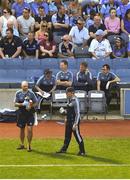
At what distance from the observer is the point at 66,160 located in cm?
1398

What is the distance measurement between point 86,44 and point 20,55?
2.65 m

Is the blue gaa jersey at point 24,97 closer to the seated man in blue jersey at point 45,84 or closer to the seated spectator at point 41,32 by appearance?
the seated man in blue jersey at point 45,84

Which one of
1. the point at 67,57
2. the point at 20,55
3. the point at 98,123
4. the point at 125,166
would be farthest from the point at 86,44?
the point at 125,166

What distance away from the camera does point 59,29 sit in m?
22.8

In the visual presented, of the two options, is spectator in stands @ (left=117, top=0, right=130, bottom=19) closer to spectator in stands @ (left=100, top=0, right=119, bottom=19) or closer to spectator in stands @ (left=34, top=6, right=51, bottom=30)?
spectator in stands @ (left=100, top=0, right=119, bottom=19)

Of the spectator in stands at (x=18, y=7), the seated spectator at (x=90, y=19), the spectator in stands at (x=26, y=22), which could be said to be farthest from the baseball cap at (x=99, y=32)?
the spectator in stands at (x=18, y=7)

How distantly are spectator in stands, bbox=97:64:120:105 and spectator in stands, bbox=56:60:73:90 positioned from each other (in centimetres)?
106

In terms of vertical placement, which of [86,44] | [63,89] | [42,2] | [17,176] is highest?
[42,2]

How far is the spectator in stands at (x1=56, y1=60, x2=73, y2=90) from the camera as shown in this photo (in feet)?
65.4

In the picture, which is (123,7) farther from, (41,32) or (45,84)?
(45,84)

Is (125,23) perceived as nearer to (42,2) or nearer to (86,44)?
(86,44)

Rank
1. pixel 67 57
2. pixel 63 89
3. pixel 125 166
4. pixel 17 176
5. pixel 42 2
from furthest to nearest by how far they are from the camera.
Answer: pixel 42 2, pixel 67 57, pixel 63 89, pixel 125 166, pixel 17 176

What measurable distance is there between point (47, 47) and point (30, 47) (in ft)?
2.20

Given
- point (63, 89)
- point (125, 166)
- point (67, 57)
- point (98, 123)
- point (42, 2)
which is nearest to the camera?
point (125, 166)
